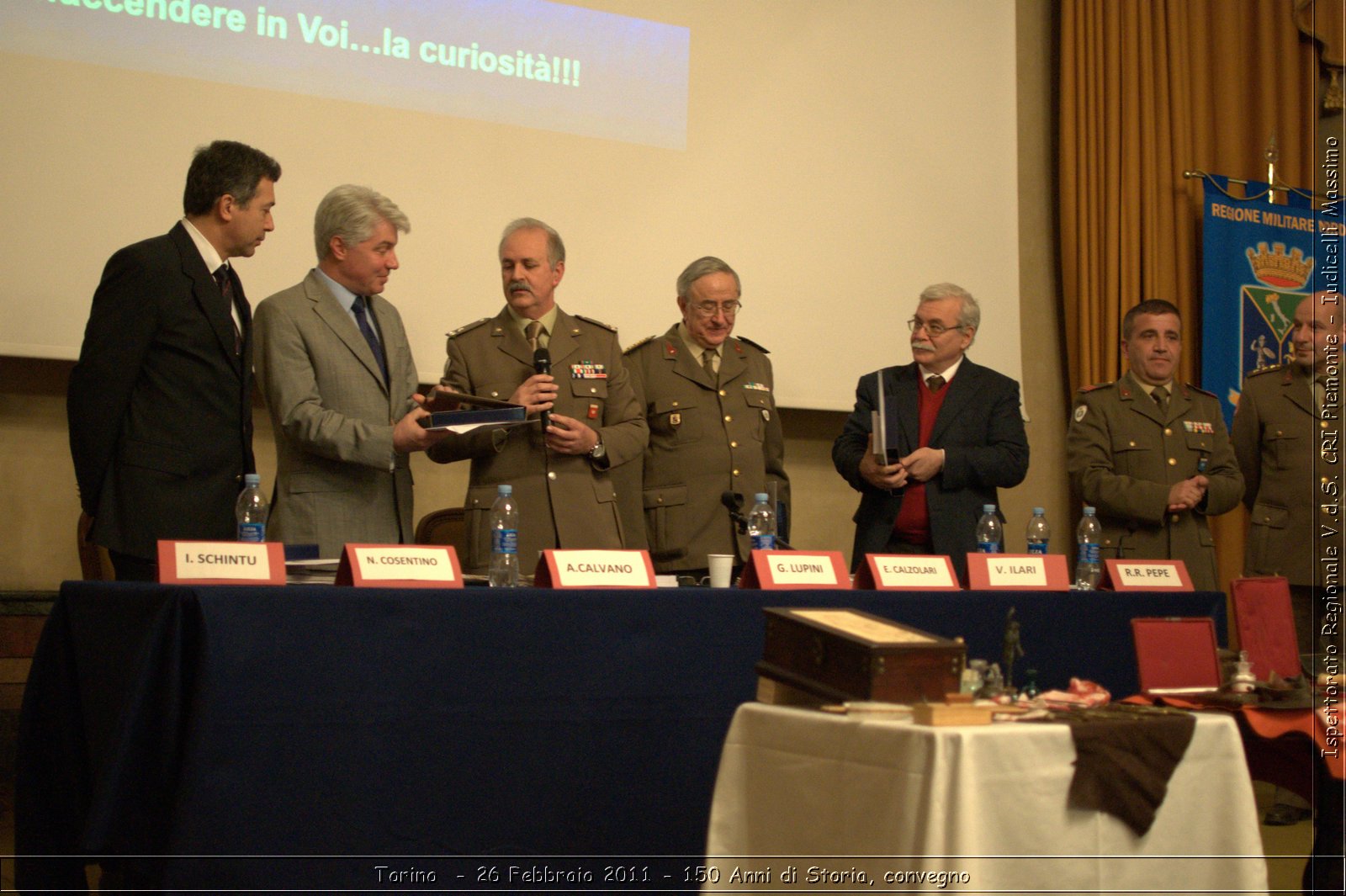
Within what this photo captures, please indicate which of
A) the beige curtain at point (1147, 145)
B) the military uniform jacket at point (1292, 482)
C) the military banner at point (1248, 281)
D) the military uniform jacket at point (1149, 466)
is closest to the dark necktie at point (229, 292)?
the military uniform jacket at point (1149, 466)

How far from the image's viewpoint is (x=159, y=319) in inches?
124

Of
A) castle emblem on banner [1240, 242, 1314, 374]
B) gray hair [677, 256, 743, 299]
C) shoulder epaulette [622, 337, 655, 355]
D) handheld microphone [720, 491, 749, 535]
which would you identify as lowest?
handheld microphone [720, 491, 749, 535]

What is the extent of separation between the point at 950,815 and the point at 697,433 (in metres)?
2.49

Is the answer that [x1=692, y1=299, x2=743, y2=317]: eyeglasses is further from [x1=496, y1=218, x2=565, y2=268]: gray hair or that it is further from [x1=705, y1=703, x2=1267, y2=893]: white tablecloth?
[x1=705, y1=703, x2=1267, y2=893]: white tablecloth

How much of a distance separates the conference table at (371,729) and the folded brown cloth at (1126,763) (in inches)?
37.2

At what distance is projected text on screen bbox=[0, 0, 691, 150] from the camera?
4.26 meters

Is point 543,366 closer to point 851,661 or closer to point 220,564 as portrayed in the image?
A: point 220,564

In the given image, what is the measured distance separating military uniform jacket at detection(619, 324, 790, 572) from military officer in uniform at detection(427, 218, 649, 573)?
0.29m

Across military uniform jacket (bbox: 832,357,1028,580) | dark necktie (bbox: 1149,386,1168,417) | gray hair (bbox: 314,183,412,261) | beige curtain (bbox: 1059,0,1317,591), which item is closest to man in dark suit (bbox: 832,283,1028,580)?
military uniform jacket (bbox: 832,357,1028,580)

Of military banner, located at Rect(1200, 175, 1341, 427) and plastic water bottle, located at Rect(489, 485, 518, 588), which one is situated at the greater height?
military banner, located at Rect(1200, 175, 1341, 427)

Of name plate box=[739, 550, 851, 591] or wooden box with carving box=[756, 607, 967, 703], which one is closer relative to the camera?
wooden box with carving box=[756, 607, 967, 703]

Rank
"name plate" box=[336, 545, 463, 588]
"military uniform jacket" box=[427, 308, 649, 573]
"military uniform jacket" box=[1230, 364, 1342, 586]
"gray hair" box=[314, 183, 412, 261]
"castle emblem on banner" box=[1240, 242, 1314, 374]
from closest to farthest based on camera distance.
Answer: "name plate" box=[336, 545, 463, 588], "gray hair" box=[314, 183, 412, 261], "military uniform jacket" box=[427, 308, 649, 573], "military uniform jacket" box=[1230, 364, 1342, 586], "castle emblem on banner" box=[1240, 242, 1314, 374]

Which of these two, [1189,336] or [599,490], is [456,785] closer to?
[599,490]

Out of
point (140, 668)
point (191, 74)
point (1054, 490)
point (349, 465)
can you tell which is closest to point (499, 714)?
point (140, 668)
